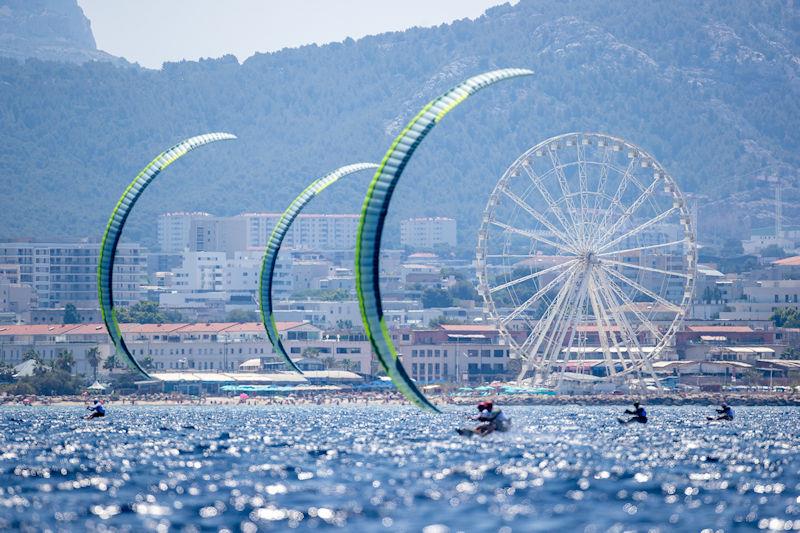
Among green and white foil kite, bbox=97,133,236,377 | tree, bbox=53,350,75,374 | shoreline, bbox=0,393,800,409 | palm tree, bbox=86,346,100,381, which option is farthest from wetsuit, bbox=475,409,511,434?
palm tree, bbox=86,346,100,381

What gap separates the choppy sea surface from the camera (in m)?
44.2

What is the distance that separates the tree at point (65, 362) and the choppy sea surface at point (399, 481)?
103303mm

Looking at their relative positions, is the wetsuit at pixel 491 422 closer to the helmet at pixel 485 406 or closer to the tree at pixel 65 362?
the helmet at pixel 485 406

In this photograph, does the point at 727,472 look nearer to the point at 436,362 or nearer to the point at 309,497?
the point at 309,497

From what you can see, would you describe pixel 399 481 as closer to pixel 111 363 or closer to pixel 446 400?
pixel 446 400

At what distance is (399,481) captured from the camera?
5231 cm

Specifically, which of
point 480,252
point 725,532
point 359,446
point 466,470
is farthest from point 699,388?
point 725,532

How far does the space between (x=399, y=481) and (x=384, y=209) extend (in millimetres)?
10611

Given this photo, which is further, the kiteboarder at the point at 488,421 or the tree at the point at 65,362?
the tree at the point at 65,362

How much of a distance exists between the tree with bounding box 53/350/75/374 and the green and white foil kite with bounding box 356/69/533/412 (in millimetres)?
121010

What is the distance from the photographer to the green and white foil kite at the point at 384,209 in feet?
194

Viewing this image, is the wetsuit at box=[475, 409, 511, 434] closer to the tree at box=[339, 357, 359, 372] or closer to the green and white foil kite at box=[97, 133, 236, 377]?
the green and white foil kite at box=[97, 133, 236, 377]

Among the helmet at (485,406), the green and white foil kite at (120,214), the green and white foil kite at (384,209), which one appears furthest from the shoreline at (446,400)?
the green and white foil kite at (384,209)

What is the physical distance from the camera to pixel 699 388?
17488cm
